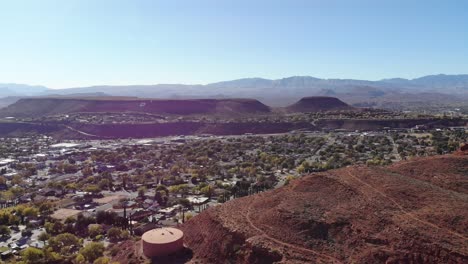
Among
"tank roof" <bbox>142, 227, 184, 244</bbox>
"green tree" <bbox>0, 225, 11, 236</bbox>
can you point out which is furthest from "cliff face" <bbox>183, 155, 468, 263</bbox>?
"green tree" <bbox>0, 225, 11, 236</bbox>

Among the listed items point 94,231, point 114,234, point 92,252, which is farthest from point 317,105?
point 92,252

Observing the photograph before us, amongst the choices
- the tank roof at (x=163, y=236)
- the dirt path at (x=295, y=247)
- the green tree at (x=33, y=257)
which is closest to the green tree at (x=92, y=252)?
the green tree at (x=33, y=257)

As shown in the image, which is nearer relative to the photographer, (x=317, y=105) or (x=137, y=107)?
(x=137, y=107)

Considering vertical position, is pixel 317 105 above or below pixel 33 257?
above

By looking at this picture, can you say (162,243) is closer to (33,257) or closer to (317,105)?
(33,257)

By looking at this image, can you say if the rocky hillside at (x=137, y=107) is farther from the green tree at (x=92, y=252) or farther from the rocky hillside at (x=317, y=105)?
the green tree at (x=92, y=252)

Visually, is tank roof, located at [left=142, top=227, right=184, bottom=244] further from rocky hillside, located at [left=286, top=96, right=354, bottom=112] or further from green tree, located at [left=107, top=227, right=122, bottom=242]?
rocky hillside, located at [left=286, top=96, right=354, bottom=112]

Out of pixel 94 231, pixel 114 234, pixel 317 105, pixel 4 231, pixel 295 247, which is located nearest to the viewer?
pixel 295 247

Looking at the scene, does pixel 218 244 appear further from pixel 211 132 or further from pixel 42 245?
pixel 211 132
